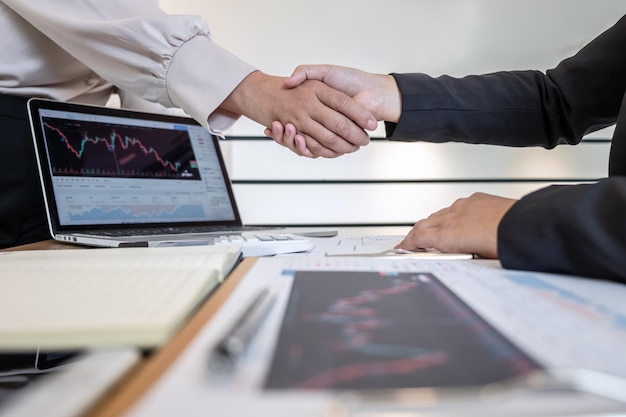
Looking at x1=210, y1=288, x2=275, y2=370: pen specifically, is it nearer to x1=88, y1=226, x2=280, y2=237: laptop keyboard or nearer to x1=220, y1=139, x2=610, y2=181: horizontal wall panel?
x1=88, y1=226, x2=280, y2=237: laptop keyboard

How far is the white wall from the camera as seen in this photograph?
5.01 ft

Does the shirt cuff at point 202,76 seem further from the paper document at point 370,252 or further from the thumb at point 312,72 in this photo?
the paper document at point 370,252

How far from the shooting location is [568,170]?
1.62m

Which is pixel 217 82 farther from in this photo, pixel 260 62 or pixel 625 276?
pixel 260 62

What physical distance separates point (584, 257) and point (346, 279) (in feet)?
0.68

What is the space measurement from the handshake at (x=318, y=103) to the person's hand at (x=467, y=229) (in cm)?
25

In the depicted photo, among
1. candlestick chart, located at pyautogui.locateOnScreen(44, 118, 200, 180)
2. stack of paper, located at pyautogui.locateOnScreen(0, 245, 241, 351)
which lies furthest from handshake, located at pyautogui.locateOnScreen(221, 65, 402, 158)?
stack of paper, located at pyautogui.locateOnScreen(0, 245, 241, 351)

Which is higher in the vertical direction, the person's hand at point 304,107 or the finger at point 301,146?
the person's hand at point 304,107

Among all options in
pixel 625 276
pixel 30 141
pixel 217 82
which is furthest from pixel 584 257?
pixel 30 141

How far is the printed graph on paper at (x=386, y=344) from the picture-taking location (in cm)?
20

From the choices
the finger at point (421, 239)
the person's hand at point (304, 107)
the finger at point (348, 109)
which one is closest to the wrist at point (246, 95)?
the person's hand at point (304, 107)

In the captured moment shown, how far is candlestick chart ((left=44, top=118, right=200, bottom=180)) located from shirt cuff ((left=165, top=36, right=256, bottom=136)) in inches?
5.0

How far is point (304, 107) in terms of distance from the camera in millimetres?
829

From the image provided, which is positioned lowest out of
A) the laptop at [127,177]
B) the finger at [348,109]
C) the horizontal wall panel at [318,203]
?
the horizontal wall panel at [318,203]
